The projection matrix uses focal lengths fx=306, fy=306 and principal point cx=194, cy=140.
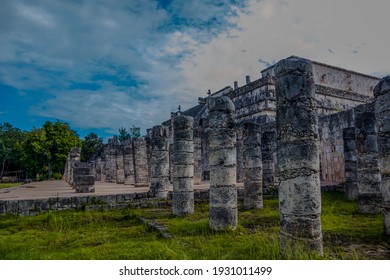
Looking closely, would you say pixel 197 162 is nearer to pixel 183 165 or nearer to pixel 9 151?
pixel 183 165

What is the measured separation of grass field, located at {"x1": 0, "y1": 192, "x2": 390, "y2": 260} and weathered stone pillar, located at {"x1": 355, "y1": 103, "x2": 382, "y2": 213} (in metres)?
0.50

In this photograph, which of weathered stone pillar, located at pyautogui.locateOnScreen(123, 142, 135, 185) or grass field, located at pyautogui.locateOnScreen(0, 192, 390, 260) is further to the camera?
weathered stone pillar, located at pyautogui.locateOnScreen(123, 142, 135, 185)

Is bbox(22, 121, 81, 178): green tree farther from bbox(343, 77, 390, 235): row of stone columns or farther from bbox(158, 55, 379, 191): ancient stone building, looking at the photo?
bbox(343, 77, 390, 235): row of stone columns

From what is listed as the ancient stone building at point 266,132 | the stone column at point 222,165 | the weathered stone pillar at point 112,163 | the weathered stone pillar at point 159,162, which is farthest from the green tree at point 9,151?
the stone column at point 222,165

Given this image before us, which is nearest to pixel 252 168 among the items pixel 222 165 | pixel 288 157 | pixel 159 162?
pixel 222 165

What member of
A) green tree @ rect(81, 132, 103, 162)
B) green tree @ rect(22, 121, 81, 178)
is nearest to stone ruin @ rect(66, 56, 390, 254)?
green tree @ rect(22, 121, 81, 178)

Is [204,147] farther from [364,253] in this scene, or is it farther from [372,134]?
[364,253]

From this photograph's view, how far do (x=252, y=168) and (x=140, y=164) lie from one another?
8011 mm

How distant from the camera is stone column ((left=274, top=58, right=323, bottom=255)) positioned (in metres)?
4.63

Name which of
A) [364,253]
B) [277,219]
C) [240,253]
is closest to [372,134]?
[277,219]

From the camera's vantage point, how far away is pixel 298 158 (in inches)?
189

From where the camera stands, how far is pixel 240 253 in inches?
192

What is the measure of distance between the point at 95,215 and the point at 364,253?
710 centimetres

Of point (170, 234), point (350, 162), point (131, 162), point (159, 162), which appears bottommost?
point (170, 234)
